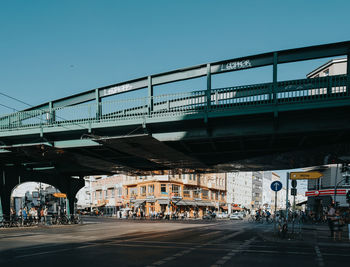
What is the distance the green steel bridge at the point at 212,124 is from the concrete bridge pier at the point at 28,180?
19.1 feet

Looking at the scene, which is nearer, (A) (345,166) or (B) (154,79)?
(B) (154,79)

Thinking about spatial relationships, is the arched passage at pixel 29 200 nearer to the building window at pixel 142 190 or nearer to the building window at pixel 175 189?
the building window at pixel 175 189

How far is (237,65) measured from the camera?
19.2 metres

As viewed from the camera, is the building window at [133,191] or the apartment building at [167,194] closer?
the apartment building at [167,194]

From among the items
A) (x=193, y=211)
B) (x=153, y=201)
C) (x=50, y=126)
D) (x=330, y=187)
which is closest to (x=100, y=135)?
(x=50, y=126)

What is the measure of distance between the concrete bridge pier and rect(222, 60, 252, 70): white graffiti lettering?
22.3 metres

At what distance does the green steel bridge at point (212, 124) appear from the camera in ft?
57.7

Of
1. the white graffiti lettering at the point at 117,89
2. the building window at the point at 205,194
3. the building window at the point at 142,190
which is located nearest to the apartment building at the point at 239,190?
the building window at the point at 205,194

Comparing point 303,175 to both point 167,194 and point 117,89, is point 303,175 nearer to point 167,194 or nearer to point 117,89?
point 117,89

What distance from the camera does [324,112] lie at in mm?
17609

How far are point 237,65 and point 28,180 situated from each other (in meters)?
23.9

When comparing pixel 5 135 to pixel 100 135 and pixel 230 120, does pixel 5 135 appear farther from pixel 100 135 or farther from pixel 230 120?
pixel 230 120

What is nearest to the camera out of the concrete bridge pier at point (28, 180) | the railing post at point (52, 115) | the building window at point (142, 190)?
the railing post at point (52, 115)

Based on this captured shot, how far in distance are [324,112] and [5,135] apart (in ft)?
59.7
